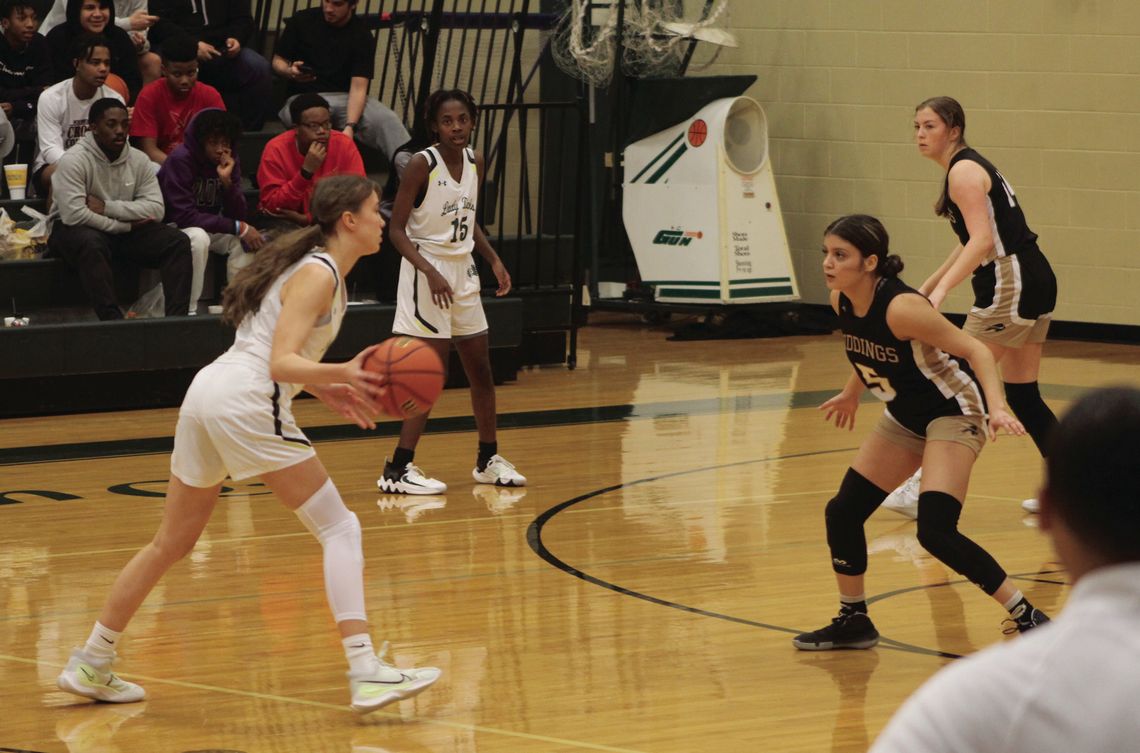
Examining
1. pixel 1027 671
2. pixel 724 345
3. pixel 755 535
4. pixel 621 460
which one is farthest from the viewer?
pixel 724 345

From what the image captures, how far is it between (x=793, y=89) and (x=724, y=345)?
228cm

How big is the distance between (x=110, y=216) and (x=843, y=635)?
5821 mm

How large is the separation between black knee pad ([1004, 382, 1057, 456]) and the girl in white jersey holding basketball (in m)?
2.97

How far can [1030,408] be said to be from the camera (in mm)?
6418

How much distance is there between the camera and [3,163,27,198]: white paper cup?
10.4 m

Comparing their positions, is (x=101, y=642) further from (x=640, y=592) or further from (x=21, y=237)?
(x=21, y=237)

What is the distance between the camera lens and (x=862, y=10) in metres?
12.5

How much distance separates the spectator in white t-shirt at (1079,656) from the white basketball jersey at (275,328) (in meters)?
3.01

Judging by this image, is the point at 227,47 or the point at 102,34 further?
the point at 227,47

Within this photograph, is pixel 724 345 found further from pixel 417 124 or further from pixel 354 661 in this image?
pixel 354 661

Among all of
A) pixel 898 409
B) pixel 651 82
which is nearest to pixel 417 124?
pixel 651 82

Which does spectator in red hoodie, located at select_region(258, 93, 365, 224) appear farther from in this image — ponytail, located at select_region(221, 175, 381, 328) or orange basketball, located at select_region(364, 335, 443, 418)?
orange basketball, located at select_region(364, 335, 443, 418)

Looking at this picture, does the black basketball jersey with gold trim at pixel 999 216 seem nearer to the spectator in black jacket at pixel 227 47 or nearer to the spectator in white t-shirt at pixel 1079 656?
the spectator in white t-shirt at pixel 1079 656

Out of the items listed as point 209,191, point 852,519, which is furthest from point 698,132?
point 852,519
